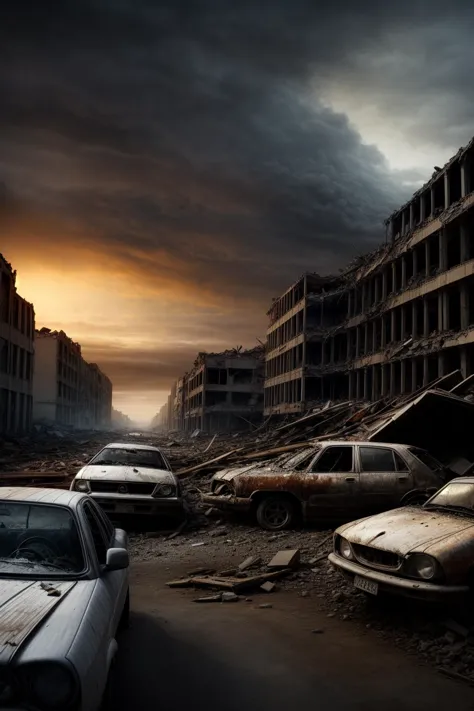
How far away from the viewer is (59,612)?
327cm

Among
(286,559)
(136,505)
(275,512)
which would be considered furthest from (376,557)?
(136,505)

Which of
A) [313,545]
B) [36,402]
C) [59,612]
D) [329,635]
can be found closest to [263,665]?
[329,635]

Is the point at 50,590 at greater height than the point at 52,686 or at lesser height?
greater

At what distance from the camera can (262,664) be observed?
491 cm

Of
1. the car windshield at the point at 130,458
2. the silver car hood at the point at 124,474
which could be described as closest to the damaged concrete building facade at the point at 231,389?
the car windshield at the point at 130,458

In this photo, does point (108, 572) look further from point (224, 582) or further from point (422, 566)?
point (224, 582)

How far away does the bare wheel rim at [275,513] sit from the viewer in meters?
10.8

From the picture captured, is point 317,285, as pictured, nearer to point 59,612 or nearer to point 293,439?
point 293,439

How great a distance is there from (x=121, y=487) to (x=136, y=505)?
0.43 metres

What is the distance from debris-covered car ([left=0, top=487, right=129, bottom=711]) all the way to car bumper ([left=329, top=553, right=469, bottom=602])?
8.16 feet

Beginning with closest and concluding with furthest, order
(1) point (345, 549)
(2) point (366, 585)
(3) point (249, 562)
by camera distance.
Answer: (2) point (366, 585)
(1) point (345, 549)
(3) point (249, 562)

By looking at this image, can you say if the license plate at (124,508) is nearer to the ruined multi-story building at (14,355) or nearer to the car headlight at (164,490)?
the car headlight at (164,490)

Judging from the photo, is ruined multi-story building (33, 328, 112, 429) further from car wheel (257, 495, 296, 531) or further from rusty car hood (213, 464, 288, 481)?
car wheel (257, 495, 296, 531)

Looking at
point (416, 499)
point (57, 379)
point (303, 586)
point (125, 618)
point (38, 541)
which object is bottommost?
point (303, 586)
